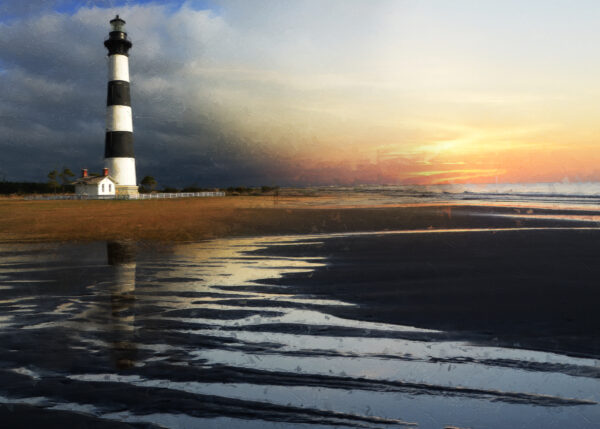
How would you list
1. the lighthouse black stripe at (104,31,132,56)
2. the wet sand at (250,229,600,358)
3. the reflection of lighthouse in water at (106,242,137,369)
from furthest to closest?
1. the lighthouse black stripe at (104,31,132,56)
2. the wet sand at (250,229,600,358)
3. the reflection of lighthouse in water at (106,242,137,369)

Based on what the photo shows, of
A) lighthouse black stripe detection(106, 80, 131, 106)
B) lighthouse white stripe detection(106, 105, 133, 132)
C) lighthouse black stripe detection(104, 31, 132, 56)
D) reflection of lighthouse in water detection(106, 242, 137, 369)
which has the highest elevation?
lighthouse black stripe detection(104, 31, 132, 56)

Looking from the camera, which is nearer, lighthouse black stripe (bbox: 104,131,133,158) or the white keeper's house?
lighthouse black stripe (bbox: 104,131,133,158)

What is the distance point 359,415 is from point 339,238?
→ 12.6 m

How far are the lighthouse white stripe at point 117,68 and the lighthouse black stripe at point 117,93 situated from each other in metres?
0.65

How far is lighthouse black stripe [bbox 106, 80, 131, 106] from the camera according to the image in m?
51.0

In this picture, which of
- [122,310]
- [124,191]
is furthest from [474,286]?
[124,191]

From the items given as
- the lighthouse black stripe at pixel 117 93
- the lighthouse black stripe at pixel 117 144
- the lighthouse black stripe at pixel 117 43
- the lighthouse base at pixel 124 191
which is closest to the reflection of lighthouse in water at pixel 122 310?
the lighthouse black stripe at pixel 117 144

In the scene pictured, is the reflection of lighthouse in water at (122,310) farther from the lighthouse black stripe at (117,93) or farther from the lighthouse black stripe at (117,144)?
the lighthouse black stripe at (117,93)

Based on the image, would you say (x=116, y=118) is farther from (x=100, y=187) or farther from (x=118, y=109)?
(x=100, y=187)

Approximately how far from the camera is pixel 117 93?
51.1 meters

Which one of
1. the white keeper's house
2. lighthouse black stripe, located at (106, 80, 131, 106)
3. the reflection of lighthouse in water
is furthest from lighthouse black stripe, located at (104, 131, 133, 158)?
the reflection of lighthouse in water

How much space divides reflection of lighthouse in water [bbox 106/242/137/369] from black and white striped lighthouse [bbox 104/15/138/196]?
145ft

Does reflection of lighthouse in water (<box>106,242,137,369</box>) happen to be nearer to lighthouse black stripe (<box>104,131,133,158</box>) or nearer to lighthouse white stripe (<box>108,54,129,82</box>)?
lighthouse black stripe (<box>104,131,133,158</box>)

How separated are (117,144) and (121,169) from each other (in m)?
3.17
